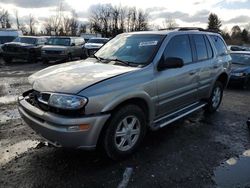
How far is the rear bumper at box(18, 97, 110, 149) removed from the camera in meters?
3.63

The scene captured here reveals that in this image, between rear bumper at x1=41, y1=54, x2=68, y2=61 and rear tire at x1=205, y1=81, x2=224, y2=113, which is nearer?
rear tire at x1=205, y1=81, x2=224, y2=113

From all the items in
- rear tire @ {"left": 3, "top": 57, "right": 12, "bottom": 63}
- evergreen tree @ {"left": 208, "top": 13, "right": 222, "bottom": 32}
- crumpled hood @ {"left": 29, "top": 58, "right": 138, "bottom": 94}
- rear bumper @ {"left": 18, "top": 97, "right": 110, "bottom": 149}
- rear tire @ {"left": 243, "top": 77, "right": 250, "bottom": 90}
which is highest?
evergreen tree @ {"left": 208, "top": 13, "right": 222, "bottom": 32}

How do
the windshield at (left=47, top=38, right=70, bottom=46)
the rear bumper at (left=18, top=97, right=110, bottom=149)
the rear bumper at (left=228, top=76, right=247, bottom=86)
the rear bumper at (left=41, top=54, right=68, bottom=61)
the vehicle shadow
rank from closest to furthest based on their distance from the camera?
the rear bumper at (left=18, top=97, right=110, bottom=149)
the vehicle shadow
the rear bumper at (left=228, top=76, right=247, bottom=86)
the rear bumper at (left=41, top=54, right=68, bottom=61)
the windshield at (left=47, top=38, right=70, bottom=46)

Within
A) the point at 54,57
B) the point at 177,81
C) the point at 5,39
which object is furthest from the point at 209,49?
the point at 5,39

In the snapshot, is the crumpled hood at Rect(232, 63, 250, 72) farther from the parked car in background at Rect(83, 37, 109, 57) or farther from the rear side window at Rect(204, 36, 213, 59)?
the parked car in background at Rect(83, 37, 109, 57)

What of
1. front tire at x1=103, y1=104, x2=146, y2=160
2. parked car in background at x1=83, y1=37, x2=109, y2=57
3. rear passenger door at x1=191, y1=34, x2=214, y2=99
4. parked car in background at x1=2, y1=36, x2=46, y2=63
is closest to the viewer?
front tire at x1=103, y1=104, x2=146, y2=160

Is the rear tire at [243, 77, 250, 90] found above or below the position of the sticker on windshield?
below

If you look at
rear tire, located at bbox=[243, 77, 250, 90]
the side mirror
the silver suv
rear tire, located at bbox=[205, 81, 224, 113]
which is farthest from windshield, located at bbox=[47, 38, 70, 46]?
the side mirror

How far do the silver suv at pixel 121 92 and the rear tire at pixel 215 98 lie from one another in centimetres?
75

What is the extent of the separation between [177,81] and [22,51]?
1643 cm


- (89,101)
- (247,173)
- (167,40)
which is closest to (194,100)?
(167,40)

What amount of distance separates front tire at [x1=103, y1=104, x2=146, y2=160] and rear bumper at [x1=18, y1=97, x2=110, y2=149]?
21 cm

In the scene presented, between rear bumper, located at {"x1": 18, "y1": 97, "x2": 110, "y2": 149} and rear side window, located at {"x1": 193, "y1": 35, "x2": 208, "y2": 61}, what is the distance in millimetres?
2854

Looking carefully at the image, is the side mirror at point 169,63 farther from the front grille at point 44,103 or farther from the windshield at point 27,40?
the windshield at point 27,40
